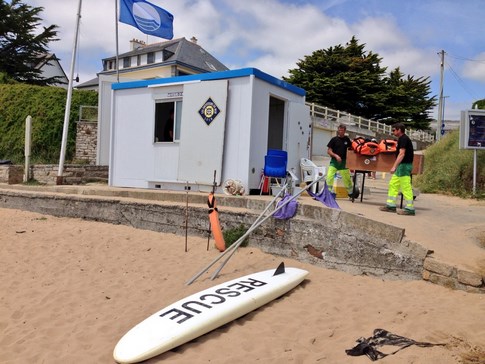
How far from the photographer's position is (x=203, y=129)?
→ 31.1 ft

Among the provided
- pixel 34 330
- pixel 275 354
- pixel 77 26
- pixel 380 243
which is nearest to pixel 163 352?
pixel 275 354

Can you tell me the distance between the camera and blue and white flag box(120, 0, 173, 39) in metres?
14.5

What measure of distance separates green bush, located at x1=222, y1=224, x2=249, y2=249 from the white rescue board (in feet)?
5.78

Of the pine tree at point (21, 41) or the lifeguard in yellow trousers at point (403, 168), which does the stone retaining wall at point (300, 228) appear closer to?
the lifeguard in yellow trousers at point (403, 168)

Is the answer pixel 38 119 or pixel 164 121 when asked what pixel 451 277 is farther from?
pixel 38 119

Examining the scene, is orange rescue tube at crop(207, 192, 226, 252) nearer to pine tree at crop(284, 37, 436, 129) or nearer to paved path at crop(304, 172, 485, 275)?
paved path at crop(304, 172, 485, 275)

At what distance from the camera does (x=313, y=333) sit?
417 cm

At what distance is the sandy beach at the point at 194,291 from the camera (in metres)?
3.81

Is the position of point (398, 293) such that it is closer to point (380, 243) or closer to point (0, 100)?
point (380, 243)

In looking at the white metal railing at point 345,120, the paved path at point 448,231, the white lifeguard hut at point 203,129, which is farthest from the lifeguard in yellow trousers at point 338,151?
the white metal railing at point 345,120

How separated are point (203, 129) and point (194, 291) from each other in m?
4.71

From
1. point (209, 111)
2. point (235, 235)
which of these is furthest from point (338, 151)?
point (209, 111)

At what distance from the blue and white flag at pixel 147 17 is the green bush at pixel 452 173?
10.7 meters

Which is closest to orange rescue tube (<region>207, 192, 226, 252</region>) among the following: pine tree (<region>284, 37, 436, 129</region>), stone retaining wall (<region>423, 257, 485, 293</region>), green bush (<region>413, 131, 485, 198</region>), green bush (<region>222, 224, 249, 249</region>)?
green bush (<region>222, 224, 249, 249</region>)
